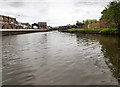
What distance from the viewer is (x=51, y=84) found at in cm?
369

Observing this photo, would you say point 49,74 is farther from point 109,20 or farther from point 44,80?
point 109,20

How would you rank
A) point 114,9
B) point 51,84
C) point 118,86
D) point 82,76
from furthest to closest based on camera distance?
point 114,9, point 82,76, point 51,84, point 118,86

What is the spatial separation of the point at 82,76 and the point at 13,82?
3.15 metres

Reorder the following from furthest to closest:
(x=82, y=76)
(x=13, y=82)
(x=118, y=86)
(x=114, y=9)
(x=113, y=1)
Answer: (x=113, y=1)
(x=114, y=9)
(x=82, y=76)
(x=13, y=82)
(x=118, y=86)

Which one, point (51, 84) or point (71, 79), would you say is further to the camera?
point (71, 79)

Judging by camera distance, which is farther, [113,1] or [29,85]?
[113,1]

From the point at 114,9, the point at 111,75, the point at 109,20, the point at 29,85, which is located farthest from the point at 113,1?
the point at 29,85

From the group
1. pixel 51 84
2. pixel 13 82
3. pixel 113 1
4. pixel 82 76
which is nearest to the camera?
pixel 51 84

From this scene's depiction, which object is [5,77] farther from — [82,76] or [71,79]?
[82,76]

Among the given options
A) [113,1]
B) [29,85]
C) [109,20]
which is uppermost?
[113,1]

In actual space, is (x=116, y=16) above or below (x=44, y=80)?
above

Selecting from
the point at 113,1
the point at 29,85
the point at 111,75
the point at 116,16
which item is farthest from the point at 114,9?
the point at 29,85

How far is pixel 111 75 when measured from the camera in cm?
Result: 431

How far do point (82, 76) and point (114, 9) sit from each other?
3777 centimetres
